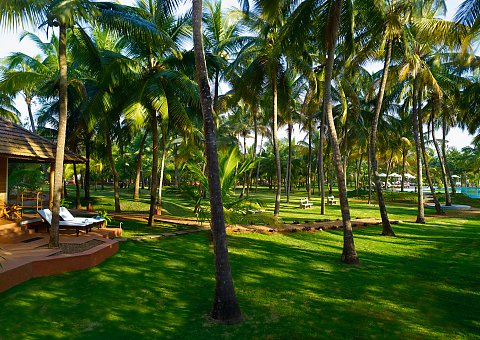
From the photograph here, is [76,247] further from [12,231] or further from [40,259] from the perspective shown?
[12,231]

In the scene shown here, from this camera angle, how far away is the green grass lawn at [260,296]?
4840mm

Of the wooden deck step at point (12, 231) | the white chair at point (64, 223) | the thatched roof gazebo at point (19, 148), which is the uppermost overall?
the thatched roof gazebo at point (19, 148)

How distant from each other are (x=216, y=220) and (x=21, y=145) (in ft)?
27.8

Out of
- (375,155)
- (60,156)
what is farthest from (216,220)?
(375,155)

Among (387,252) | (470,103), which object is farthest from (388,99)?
(387,252)

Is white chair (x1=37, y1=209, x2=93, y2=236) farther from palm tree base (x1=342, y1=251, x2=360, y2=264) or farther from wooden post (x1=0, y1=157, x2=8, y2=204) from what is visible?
palm tree base (x1=342, y1=251, x2=360, y2=264)

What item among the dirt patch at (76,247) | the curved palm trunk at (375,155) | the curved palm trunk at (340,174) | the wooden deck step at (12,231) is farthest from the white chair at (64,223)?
the curved palm trunk at (375,155)

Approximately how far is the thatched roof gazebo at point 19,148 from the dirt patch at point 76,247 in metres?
3.36

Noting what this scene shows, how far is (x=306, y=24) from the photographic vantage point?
Result: 9594 millimetres

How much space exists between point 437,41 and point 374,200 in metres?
25.6

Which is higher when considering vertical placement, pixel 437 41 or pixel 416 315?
pixel 437 41

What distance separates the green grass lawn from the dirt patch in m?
0.73

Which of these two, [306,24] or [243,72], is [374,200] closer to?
[243,72]

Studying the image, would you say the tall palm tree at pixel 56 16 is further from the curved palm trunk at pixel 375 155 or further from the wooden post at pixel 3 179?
the curved palm trunk at pixel 375 155
